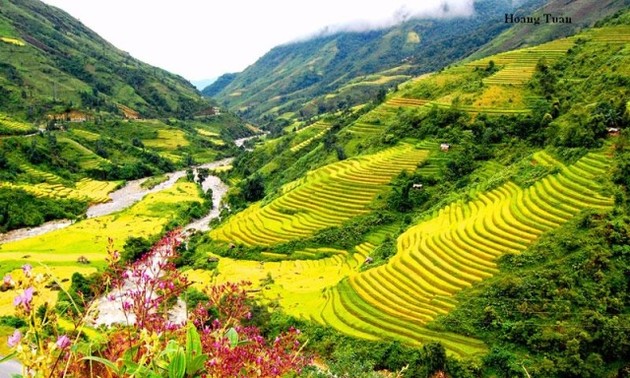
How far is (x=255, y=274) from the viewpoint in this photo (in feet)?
106

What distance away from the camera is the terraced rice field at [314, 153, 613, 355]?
22625 mm

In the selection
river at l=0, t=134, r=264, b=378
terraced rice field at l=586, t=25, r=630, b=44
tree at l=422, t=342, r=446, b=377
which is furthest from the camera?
terraced rice field at l=586, t=25, r=630, b=44

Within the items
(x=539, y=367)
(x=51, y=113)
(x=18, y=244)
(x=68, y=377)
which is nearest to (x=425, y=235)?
(x=539, y=367)

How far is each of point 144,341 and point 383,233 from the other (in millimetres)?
33590

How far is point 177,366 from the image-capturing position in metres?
2.71

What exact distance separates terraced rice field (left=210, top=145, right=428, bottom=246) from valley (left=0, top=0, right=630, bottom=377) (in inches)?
7.5

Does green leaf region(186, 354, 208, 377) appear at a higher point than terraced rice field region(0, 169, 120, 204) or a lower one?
higher

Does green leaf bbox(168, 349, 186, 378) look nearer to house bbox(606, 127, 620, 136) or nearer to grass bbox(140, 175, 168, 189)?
house bbox(606, 127, 620, 136)

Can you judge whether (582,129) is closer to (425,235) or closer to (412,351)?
(425,235)

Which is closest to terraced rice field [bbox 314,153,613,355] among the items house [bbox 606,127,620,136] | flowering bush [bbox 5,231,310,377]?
house [bbox 606,127,620,136]

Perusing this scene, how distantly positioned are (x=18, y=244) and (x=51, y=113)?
196ft

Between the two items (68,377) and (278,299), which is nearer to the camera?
(68,377)

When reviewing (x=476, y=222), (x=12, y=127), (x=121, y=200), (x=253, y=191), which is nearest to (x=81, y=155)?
(x=12, y=127)

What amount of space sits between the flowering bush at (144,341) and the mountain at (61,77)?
10236 centimetres
